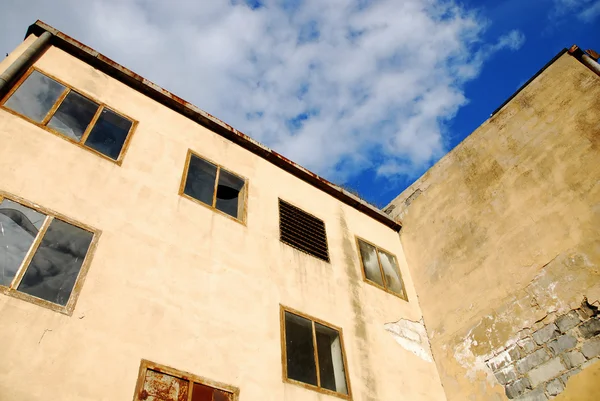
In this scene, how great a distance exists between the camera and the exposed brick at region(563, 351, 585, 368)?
264 inches

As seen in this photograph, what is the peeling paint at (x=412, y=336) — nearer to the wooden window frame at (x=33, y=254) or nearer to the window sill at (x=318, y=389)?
the window sill at (x=318, y=389)

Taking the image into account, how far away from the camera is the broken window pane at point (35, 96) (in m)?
6.66

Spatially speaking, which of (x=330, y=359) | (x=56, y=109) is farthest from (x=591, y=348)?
(x=56, y=109)

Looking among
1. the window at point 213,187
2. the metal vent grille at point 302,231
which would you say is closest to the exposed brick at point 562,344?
the metal vent grille at point 302,231

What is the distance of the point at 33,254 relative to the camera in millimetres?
5445

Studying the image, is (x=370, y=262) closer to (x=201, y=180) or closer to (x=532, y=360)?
(x=532, y=360)

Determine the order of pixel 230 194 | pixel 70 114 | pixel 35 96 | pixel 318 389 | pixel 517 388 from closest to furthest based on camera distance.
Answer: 1. pixel 318 389
2. pixel 35 96
3. pixel 70 114
4. pixel 517 388
5. pixel 230 194

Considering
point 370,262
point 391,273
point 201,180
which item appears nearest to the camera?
point 201,180

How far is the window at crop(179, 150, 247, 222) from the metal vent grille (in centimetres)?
94

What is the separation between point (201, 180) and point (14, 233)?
332 centimetres

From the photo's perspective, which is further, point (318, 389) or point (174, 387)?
point (318, 389)

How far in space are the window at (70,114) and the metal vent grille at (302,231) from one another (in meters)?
3.30

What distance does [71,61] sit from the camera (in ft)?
26.1

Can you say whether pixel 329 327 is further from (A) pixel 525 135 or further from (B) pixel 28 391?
(A) pixel 525 135
